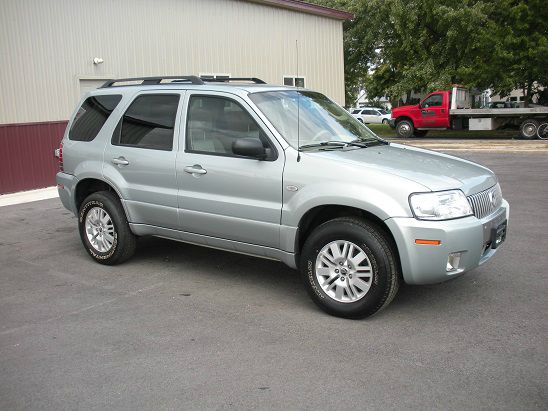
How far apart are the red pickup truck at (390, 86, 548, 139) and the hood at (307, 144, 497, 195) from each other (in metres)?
19.0

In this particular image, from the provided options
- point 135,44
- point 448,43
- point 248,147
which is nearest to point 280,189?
point 248,147

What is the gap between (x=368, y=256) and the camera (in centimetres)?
445

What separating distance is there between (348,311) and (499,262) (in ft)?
7.39

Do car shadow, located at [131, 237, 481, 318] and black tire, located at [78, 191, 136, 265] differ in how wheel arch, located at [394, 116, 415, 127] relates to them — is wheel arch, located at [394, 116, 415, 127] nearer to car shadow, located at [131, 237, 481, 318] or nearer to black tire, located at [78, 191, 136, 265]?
car shadow, located at [131, 237, 481, 318]

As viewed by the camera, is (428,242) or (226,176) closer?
(428,242)

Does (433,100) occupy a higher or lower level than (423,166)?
higher

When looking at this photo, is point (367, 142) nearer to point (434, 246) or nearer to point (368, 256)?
point (368, 256)

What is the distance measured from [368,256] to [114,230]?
9.35 feet

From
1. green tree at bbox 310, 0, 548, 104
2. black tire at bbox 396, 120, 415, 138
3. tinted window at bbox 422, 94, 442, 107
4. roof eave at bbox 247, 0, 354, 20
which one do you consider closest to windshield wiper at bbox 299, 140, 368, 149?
roof eave at bbox 247, 0, 354, 20

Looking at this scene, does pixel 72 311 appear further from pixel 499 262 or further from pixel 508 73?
pixel 508 73

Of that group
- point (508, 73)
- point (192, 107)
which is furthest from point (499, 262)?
point (508, 73)

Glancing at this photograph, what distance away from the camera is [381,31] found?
29.4 metres

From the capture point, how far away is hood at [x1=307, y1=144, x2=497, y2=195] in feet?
14.7

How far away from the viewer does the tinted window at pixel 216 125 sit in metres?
5.22
